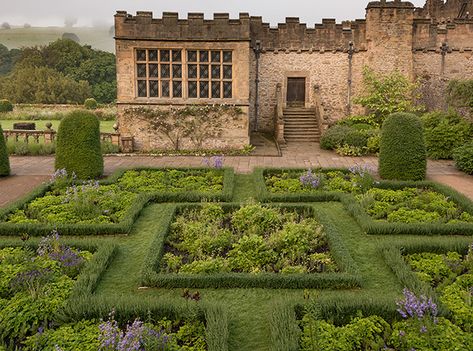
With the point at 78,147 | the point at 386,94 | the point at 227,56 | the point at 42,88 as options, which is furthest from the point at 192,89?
the point at 42,88

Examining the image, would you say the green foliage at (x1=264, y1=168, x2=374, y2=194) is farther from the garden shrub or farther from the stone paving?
the garden shrub

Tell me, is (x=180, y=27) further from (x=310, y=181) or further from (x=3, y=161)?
(x=310, y=181)

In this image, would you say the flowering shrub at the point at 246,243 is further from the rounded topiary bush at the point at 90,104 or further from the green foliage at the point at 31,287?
the rounded topiary bush at the point at 90,104

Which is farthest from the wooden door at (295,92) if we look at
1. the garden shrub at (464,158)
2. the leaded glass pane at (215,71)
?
the garden shrub at (464,158)

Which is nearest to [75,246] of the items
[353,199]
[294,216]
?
[294,216]

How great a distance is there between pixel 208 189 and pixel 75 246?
4.37 metres

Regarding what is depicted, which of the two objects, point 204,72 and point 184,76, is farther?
point 204,72

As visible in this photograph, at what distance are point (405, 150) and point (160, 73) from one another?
1025 centimetres

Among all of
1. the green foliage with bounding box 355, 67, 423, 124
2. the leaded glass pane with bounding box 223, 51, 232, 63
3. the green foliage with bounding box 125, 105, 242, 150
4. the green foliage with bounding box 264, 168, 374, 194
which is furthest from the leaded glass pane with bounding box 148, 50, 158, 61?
the green foliage with bounding box 355, 67, 423, 124

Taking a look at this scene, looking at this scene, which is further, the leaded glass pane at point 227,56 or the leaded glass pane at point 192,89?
the leaded glass pane at point 192,89

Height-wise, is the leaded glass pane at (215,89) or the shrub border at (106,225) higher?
the leaded glass pane at (215,89)

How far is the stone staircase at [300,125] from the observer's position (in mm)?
19984

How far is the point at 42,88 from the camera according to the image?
47.7 metres

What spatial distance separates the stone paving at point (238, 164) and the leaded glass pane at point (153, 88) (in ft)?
9.55
